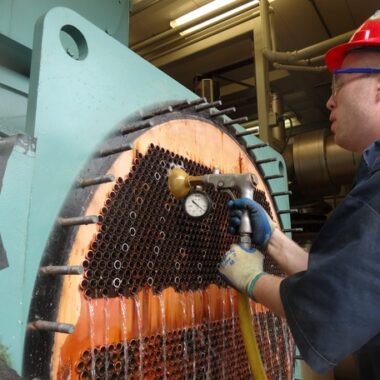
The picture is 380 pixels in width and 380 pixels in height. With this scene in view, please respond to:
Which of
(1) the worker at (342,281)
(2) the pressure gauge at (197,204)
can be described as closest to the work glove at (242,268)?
(1) the worker at (342,281)

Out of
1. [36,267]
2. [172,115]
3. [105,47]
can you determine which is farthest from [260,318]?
[105,47]

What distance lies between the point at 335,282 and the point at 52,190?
1.59 feet

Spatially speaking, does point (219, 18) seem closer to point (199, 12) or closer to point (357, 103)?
point (199, 12)

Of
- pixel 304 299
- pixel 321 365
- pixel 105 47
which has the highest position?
pixel 105 47

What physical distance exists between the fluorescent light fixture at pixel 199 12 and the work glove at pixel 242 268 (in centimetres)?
182

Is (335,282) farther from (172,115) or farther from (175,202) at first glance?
(172,115)

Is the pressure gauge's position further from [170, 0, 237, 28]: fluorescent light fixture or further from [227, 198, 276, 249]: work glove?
[170, 0, 237, 28]: fluorescent light fixture

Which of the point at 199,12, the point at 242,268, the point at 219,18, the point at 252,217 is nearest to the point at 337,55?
the point at 252,217

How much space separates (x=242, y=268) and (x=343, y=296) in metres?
0.30

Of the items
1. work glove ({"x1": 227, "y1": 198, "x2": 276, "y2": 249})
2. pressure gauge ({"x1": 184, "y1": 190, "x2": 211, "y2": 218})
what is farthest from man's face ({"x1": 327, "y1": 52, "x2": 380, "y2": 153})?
pressure gauge ({"x1": 184, "y1": 190, "x2": 211, "y2": 218})

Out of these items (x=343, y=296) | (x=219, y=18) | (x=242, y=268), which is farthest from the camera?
(x=219, y=18)

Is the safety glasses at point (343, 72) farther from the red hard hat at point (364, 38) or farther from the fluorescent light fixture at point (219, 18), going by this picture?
the fluorescent light fixture at point (219, 18)

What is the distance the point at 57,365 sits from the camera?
593 mm

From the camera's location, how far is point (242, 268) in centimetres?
86
